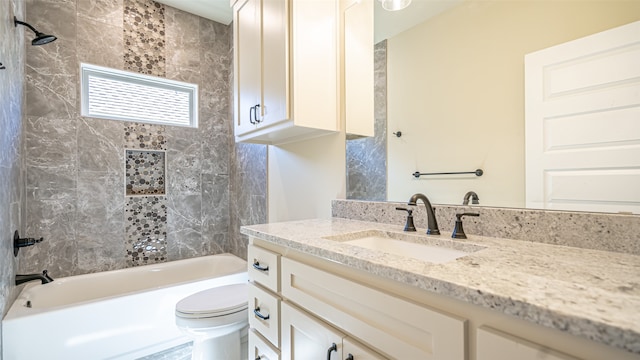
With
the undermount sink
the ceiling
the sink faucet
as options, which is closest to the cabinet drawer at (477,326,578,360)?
A: the undermount sink

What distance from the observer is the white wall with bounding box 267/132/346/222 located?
1.68 m

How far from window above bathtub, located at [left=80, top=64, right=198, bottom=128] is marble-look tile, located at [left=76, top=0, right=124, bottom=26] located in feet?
1.36

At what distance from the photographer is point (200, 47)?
115 inches

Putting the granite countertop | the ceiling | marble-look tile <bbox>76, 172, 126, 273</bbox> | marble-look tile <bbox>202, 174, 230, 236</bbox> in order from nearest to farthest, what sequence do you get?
1. the granite countertop
2. the ceiling
3. marble-look tile <bbox>76, 172, 126, 273</bbox>
4. marble-look tile <bbox>202, 174, 230, 236</bbox>

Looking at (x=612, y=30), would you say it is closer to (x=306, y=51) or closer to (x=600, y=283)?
(x=600, y=283)

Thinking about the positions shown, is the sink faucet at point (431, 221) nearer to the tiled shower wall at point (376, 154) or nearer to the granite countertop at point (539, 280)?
the granite countertop at point (539, 280)

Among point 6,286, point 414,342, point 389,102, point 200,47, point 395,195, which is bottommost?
point 6,286

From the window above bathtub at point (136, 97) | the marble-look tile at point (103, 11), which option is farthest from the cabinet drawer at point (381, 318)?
the marble-look tile at point (103, 11)

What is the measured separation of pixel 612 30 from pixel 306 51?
1165 millimetres

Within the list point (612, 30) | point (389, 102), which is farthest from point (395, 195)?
point (612, 30)

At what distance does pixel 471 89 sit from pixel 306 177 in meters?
1.09

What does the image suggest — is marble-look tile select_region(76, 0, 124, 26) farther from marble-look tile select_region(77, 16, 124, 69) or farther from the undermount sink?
the undermount sink

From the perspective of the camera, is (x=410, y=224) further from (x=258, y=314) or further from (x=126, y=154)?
(x=126, y=154)

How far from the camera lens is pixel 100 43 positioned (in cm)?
241
